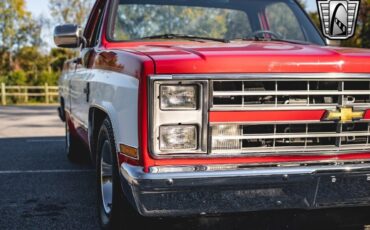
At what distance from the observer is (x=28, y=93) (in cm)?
2702

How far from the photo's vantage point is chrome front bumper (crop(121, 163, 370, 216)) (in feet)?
8.08

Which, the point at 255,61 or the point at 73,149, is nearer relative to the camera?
the point at 255,61

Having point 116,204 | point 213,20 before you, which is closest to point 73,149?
point 213,20

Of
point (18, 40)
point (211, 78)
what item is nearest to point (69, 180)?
point (211, 78)

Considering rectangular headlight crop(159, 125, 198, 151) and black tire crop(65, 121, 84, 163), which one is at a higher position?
rectangular headlight crop(159, 125, 198, 151)

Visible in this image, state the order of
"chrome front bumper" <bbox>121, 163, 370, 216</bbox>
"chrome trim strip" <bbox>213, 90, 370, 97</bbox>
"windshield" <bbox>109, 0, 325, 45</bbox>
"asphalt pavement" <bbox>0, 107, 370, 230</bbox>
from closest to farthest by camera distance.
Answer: "chrome front bumper" <bbox>121, 163, 370, 216</bbox> < "chrome trim strip" <bbox>213, 90, 370, 97</bbox> < "asphalt pavement" <bbox>0, 107, 370, 230</bbox> < "windshield" <bbox>109, 0, 325, 45</bbox>

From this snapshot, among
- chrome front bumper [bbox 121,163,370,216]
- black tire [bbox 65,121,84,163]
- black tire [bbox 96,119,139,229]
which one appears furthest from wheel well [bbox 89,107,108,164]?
black tire [bbox 65,121,84,163]

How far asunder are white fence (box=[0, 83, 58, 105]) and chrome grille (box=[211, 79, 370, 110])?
82.1 ft

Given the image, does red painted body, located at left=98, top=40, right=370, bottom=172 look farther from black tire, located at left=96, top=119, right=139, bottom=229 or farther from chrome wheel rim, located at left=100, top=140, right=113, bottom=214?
chrome wheel rim, located at left=100, top=140, right=113, bottom=214

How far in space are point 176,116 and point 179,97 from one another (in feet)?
0.33

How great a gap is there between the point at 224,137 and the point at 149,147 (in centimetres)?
40

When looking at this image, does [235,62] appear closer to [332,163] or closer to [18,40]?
[332,163]

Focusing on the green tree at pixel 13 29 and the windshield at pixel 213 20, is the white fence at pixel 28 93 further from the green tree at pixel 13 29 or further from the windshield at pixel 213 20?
the windshield at pixel 213 20

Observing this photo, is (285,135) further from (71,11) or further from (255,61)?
(71,11)
